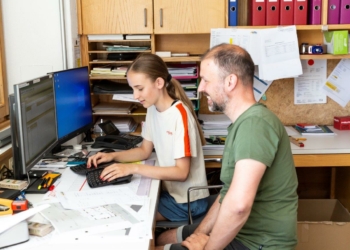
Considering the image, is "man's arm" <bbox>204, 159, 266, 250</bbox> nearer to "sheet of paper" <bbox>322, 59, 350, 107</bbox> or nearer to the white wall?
the white wall

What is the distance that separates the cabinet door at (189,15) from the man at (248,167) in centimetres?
121

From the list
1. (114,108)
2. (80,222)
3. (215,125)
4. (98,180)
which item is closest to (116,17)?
(114,108)

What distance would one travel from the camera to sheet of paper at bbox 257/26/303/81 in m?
2.84

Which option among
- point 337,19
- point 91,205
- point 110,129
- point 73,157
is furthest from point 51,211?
point 337,19

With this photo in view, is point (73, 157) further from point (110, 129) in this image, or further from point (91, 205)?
A: point (91, 205)

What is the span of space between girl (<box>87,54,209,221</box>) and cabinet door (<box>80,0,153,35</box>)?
27.3 inches

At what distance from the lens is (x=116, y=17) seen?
2.86 meters

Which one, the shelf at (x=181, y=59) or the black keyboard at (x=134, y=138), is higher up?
the shelf at (x=181, y=59)

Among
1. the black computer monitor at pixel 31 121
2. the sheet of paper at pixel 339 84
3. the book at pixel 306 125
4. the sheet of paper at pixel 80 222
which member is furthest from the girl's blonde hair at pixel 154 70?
the sheet of paper at pixel 339 84

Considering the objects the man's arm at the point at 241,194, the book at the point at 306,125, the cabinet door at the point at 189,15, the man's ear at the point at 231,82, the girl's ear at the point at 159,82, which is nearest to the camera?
the man's arm at the point at 241,194

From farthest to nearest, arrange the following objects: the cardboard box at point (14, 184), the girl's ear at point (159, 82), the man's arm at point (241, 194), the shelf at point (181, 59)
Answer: the shelf at point (181, 59) < the girl's ear at point (159, 82) < the cardboard box at point (14, 184) < the man's arm at point (241, 194)

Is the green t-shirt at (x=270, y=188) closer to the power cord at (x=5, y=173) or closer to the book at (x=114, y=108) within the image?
the power cord at (x=5, y=173)

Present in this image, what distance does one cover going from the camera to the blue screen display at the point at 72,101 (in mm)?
2357

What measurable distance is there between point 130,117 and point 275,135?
5.90 ft
